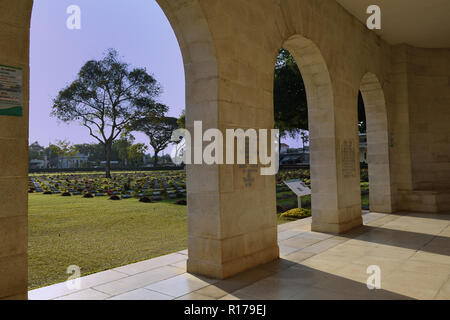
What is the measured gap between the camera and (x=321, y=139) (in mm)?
7062

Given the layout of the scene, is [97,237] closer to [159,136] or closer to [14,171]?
[14,171]

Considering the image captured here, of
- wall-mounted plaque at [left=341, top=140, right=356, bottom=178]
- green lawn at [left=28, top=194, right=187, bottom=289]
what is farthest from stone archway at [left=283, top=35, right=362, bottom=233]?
green lawn at [left=28, top=194, right=187, bottom=289]

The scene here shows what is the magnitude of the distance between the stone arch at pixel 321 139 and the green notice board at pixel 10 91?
545 centimetres

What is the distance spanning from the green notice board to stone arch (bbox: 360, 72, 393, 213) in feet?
30.3

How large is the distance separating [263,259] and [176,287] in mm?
1513

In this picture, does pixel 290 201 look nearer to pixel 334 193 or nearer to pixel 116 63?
pixel 334 193

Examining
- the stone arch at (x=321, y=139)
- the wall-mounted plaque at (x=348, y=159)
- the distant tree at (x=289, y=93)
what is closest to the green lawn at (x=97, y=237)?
the stone arch at (x=321, y=139)

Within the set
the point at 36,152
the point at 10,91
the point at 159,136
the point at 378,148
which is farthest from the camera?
the point at 36,152

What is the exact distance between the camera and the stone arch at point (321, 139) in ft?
22.5

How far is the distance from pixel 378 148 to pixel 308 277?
7.18 meters

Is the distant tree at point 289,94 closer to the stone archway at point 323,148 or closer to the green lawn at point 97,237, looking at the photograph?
the green lawn at point 97,237

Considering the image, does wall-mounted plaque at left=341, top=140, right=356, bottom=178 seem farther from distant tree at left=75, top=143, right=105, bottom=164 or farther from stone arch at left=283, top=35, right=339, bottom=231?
distant tree at left=75, top=143, right=105, bottom=164

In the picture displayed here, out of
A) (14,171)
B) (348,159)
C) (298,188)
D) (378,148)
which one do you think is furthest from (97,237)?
(378,148)

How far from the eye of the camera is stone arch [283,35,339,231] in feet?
22.5
